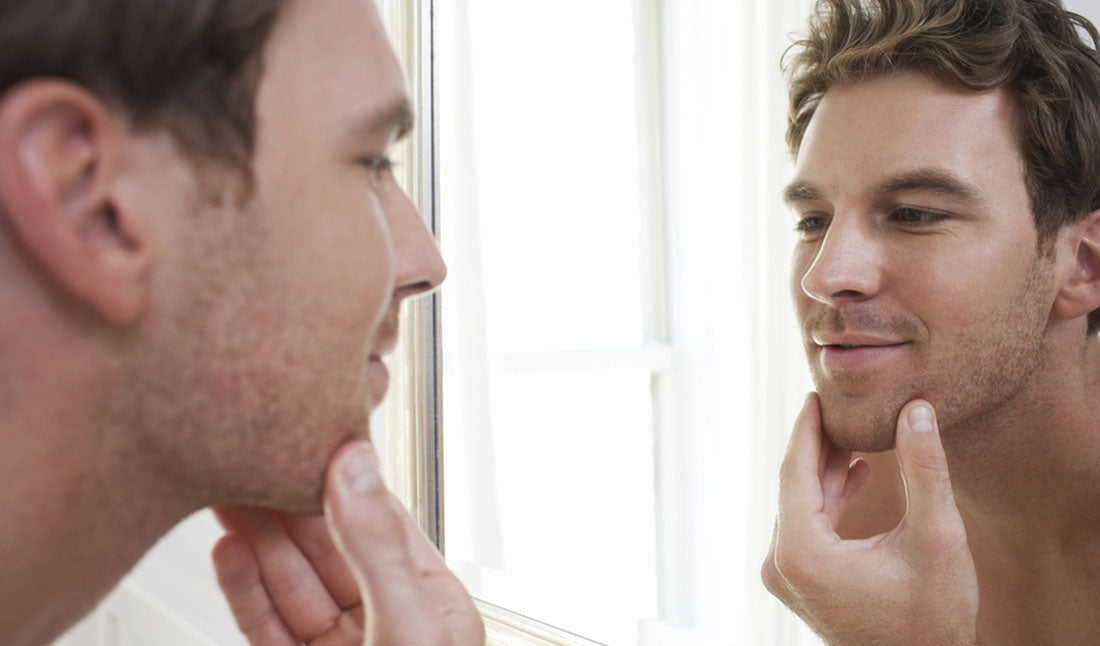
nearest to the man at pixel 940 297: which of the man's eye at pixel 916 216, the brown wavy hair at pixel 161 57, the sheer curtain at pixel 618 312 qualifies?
the man's eye at pixel 916 216

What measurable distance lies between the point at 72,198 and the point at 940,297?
0.89 m

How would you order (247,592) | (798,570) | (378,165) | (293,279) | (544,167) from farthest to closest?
(544,167) → (798,570) → (247,592) → (378,165) → (293,279)

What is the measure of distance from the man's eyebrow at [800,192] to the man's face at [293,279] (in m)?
0.60

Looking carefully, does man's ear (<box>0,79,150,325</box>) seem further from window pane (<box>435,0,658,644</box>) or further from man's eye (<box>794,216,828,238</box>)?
window pane (<box>435,0,658,644</box>)

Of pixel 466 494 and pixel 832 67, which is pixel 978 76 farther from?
pixel 466 494

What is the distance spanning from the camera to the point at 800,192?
3.80 ft

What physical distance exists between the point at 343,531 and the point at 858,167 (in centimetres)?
73

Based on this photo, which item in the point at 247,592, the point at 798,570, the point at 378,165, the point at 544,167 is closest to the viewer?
the point at 378,165

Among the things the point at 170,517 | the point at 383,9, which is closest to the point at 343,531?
the point at 170,517

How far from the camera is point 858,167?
3.54 feet

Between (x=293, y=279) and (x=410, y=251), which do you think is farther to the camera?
(x=410, y=251)

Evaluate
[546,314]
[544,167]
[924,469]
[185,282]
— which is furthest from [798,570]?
[544,167]

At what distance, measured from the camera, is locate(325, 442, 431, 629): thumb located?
704 millimetres

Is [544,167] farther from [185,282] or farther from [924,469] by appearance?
[185,282]
